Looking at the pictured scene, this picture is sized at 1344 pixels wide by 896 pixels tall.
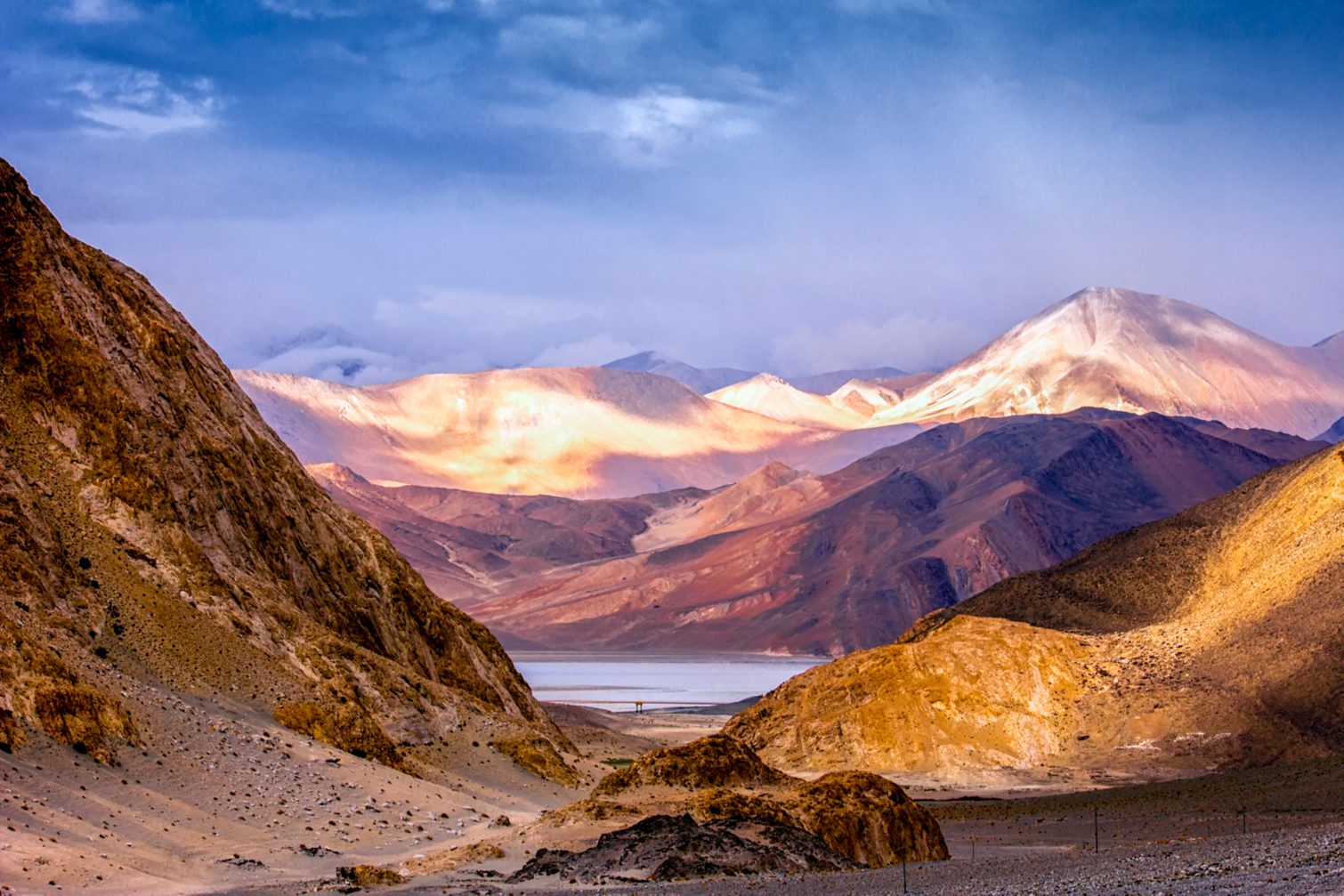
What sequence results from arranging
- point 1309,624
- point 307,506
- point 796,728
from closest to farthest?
point 307,506, point 1309,624, point 796,728

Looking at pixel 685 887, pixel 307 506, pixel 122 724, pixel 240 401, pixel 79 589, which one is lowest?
pixel 685 887

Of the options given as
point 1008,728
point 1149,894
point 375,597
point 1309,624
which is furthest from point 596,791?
point 1309,624

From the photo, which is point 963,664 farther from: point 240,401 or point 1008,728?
point 240,401

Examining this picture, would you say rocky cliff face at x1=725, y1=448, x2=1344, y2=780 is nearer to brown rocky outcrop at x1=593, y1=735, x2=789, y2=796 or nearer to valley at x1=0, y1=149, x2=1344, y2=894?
valley at x1=0, y1=149, x2=1344, y2=894

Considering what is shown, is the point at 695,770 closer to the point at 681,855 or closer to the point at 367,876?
the point at 681,855

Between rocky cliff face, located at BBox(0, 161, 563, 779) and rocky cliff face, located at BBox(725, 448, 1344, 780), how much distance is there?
82.1ft

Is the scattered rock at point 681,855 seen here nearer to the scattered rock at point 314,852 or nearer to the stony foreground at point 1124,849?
the stony foreground at point 1124,849

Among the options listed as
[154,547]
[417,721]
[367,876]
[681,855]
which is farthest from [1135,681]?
[367,876]

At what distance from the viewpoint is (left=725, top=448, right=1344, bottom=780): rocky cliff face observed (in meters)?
71.9

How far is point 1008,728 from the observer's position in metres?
76.7

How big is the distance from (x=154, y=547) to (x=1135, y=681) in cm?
4849

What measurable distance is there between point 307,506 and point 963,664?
34.8 meters

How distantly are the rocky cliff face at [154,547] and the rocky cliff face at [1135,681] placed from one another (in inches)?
985

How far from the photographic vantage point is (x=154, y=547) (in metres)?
44.2
